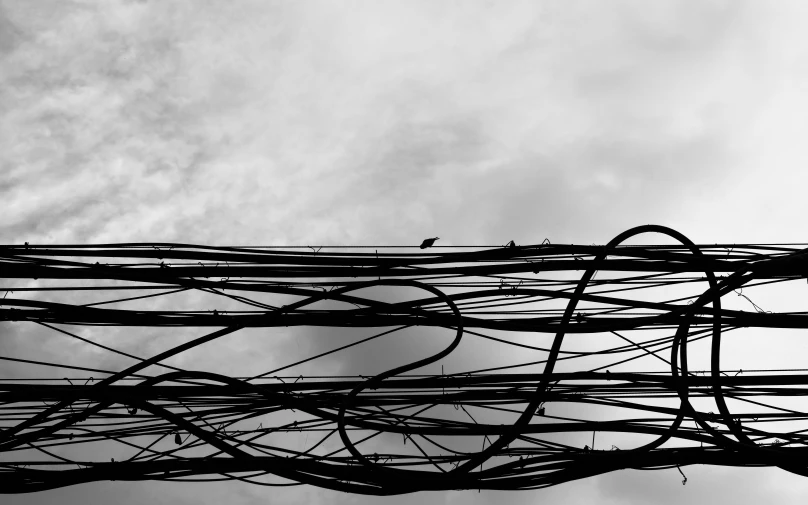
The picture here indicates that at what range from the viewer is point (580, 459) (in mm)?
4480

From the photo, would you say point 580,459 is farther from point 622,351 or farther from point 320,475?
point 320,475

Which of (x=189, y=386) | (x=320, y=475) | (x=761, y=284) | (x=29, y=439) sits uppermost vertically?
(x=761, y=284)

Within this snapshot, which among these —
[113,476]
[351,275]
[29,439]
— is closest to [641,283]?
[351,275]

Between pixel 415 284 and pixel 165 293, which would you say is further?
pixel 165 293

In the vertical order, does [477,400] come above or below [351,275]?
below

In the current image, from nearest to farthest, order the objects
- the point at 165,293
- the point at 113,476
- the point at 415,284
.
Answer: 1. the point at 113,476
2. the point at 415,284
3. the point at 165,293

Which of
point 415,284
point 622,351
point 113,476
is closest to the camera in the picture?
point 113,476

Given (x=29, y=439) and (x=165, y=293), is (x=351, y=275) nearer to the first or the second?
(x=165, y=293)

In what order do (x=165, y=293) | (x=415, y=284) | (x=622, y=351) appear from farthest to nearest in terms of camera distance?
(x=622, y=351)
(x=165, y=293)
(x=415, y=284)

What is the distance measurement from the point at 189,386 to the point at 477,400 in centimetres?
211

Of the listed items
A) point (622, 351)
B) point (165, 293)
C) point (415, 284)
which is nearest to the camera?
point (415, 284)

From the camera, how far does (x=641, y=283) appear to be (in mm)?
5328

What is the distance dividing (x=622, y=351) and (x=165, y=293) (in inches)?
144

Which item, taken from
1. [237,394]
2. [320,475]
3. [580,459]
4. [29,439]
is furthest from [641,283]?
[29,439]
